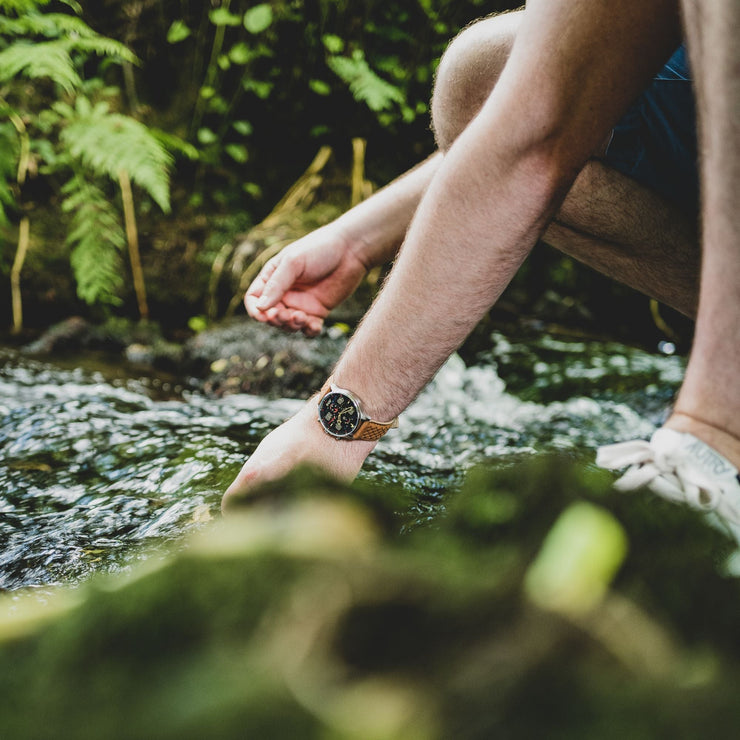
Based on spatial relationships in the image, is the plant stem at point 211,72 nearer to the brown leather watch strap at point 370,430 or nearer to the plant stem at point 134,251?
the plant stem at point 134,251

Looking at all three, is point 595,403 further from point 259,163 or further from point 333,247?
point 259,163

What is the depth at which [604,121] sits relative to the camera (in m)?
1.06

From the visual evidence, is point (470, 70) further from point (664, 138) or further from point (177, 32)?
point (177, 32)

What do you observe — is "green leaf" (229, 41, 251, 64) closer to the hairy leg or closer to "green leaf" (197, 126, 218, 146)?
"green leaf" (197, 126, 218, 146)

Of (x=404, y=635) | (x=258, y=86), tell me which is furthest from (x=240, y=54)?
(x=404, y=635)

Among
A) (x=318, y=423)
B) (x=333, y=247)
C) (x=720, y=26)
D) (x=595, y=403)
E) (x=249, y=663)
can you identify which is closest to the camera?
(x=249, y=663)

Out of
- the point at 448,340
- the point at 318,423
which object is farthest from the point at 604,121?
the point at 318,423

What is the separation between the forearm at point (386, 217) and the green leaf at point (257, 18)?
2663 millimetres

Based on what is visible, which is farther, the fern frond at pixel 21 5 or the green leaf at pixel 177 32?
the green leaf at pixel 177 32

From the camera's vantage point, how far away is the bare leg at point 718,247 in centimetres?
72

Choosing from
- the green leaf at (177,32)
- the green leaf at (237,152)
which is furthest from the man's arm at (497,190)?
the green leaf at (177,32)

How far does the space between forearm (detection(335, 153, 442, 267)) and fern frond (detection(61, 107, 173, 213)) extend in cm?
186

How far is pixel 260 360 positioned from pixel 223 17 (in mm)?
2624

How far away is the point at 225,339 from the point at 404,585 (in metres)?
2.77
